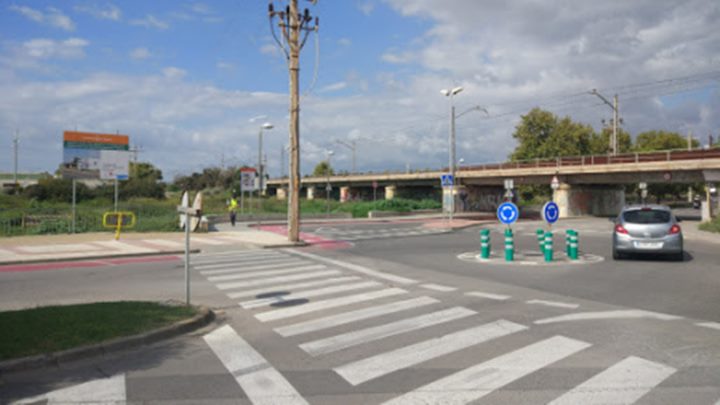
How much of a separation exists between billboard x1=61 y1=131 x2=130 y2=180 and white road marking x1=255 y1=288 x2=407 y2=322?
73.6 feet

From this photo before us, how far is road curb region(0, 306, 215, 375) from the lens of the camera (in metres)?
5.61

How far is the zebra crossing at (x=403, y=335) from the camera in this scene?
5.08 metres

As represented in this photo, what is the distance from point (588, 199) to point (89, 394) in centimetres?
5343

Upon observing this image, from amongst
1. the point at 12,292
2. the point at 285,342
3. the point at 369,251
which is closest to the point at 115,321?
the point at 285,342

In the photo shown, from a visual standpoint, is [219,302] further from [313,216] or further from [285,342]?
[313,216]

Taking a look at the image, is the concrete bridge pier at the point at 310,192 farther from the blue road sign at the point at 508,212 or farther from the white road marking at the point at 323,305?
the white road marking at the point at 323,305

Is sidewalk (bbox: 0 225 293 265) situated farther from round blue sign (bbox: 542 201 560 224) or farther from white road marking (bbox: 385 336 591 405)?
white road marking (bbox: 385 336 591 405)

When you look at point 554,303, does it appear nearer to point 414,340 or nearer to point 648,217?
point 414,340

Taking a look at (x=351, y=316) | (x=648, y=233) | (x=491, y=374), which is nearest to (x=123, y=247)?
(x=351, y=316)

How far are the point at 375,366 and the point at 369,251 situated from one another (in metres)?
13.6

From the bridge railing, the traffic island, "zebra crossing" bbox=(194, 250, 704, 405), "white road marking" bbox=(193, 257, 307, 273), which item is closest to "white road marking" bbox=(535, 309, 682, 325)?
"zebra crossing" bbox=(194, 250, 704, 405)

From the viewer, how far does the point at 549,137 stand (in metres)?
79.6

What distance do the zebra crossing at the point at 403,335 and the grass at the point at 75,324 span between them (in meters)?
1.12

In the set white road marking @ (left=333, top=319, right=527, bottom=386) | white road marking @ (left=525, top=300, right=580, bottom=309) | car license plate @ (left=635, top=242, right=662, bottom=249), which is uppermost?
car license plate @ (left=635, top=242, right=662, bottom=249)
